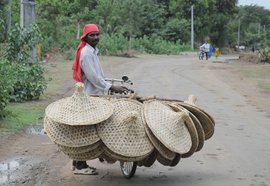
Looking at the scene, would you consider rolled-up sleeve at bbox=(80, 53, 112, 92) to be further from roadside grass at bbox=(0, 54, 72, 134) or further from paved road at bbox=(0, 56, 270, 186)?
roadside grass at bbox=(0, 54, 72, 134)

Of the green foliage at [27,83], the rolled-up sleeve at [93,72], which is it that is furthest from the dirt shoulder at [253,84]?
the rolled-up sleeve at [93,72]

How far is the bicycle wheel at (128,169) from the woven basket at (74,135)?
997mm

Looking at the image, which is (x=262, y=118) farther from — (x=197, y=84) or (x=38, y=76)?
(x=197, y=84)

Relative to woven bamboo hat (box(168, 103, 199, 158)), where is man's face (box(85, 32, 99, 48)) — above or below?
above

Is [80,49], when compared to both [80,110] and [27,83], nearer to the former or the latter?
[80,110]

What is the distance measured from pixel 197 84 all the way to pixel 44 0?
23379 millimetres

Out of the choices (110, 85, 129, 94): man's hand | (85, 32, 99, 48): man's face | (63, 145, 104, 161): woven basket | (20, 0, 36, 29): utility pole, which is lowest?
(63, 145, 104, 161): woven basket

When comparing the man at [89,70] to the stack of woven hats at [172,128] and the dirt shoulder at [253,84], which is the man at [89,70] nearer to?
the stack of woven hats at [172,128]

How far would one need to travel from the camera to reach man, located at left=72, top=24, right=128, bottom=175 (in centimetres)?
699

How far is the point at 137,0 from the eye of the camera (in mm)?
56031

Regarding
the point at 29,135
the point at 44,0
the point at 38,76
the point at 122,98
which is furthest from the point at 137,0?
the point at 122,98

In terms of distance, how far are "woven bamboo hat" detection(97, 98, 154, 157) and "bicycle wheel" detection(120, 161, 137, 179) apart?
0.75 metres

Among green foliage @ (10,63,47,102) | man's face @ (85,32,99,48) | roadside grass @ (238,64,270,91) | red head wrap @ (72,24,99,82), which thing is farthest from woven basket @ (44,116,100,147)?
roadside grass @ (238,64,270,91)

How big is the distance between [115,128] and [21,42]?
9669mm
